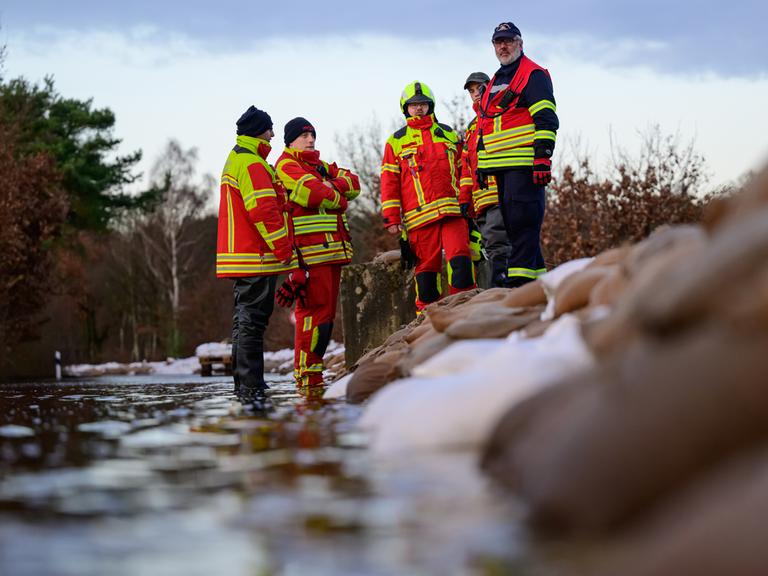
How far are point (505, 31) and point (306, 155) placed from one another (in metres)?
1.77

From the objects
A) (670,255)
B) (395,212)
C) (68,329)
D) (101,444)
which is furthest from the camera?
(68,329)

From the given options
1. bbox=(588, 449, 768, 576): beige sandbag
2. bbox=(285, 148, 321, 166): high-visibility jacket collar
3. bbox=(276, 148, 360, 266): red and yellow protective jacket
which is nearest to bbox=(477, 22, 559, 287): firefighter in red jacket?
bbox=(276, 148, 360, 266): red and yellow protective jacket

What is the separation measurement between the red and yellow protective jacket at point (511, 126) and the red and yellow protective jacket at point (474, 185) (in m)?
0.56

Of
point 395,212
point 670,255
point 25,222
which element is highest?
point 25,222

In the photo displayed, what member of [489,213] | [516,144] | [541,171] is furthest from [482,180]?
[489,213]

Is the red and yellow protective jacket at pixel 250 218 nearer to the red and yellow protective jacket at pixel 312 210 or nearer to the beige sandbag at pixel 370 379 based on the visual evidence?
the red and yellow protective jacket at pixel 312 210

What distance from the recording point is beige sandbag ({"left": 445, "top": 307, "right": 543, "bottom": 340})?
4988 mm

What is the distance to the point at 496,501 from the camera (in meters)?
2.33

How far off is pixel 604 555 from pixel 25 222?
955 inches

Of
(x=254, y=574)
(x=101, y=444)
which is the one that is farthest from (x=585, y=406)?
(x=101, y=444)

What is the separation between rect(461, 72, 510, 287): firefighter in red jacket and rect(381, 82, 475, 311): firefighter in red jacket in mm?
81

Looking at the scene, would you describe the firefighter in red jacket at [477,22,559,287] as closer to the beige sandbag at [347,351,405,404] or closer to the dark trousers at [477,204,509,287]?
the dark trousers at [477,204,509,287]

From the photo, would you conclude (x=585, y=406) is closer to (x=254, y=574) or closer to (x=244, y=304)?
(x=254, y=574)

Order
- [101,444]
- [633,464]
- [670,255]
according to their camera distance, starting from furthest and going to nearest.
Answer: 1. [101,444]
2. [670,255]
3. [633,464]
